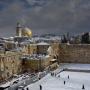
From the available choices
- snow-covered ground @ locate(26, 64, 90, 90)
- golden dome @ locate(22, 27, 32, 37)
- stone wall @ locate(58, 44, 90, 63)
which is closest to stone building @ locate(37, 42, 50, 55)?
stone wall @ locate(58, 44, 90, 63)

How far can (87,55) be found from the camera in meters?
31.2

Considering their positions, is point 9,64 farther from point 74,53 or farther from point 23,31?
point 23,31

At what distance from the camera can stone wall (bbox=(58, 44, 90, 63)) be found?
31.3 metres

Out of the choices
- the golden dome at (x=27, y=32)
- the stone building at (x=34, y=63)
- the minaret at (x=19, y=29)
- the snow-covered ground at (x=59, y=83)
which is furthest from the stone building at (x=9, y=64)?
the minaret at (x=19, y=29)

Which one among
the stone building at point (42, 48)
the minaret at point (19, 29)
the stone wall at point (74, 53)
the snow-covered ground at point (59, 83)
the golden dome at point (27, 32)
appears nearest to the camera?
the snow-covered ground at point (59, 83)

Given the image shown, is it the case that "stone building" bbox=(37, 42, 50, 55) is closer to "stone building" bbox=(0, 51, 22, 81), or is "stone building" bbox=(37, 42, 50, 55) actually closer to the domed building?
"stone building" bbox=(0, 51, 22, 81)

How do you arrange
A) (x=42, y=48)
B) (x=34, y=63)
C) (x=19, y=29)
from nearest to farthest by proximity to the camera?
(x=34, y=63)
(x=42, y=48)
(x=19, y=29)

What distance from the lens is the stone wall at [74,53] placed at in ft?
103

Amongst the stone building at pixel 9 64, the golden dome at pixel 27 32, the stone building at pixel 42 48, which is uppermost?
the golden dome at pixel 27 32

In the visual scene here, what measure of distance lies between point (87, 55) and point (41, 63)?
24.1ft

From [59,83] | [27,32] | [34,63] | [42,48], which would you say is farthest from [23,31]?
[59,83]

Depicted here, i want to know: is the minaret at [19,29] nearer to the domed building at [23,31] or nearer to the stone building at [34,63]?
the domed building at [23,31]

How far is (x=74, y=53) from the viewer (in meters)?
31.6

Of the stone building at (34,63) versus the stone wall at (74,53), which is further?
the stone wall at (74,53)
